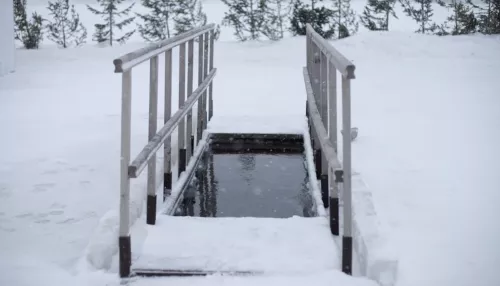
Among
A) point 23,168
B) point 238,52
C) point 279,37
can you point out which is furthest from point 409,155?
point 279,37

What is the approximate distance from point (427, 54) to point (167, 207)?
12750 millimetres

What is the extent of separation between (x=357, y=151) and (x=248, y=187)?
77.2 inches

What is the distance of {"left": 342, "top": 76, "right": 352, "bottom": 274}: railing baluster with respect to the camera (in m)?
2.94

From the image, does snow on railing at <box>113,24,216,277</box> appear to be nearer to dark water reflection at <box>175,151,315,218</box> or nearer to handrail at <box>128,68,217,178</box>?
handrail at <box>128,68,217,178</box>

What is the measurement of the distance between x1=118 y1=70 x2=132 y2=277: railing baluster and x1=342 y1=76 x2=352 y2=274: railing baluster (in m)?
1.19

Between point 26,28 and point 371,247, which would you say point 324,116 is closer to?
point 371,247

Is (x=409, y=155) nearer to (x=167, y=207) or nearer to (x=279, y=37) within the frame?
(x=167, y=207)

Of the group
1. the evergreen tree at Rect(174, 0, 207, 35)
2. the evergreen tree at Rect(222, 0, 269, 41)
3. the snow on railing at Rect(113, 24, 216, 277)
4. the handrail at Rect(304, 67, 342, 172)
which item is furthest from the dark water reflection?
the evergreen tree at Rect(174, 0, 207, 35)

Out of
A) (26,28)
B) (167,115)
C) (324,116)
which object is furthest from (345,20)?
(167,115)

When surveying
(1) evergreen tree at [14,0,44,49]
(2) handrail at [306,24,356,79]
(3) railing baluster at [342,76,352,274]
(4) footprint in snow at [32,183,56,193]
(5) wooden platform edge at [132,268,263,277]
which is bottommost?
(5) wooden platform edge at [132,268,263,277]

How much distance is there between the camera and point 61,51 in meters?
16.8

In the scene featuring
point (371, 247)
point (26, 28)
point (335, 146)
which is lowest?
point (371, 247)

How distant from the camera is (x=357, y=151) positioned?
21.1ft

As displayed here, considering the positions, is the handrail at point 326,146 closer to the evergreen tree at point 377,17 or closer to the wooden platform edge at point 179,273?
the wooden platform edge at point 179,273
